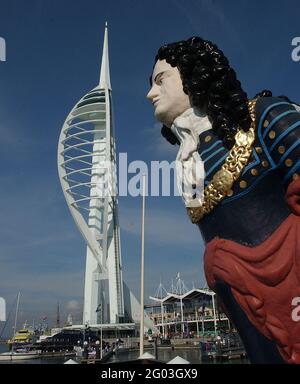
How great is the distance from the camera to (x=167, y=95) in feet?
14.3

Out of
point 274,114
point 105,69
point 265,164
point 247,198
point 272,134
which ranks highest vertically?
point 105,69

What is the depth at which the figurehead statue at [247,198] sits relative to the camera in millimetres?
3441

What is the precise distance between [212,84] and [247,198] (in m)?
1.18

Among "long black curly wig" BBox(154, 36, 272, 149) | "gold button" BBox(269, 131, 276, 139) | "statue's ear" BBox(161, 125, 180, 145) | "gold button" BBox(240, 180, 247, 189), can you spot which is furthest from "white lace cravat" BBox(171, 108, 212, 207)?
"gold button" BBox(269, 131, 276, 139)

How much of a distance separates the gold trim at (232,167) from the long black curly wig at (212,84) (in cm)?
5

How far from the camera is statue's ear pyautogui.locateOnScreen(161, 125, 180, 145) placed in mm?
4867

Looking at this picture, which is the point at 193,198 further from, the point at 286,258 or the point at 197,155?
the point at 286,258

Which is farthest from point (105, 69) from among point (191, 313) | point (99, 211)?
point (191, 313)

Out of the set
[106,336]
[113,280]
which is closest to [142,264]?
[113,280]

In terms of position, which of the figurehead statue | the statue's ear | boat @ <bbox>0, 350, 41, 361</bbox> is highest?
the statue's ear

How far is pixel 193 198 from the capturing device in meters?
4.03

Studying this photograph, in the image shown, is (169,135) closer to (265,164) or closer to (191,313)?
(265,164)

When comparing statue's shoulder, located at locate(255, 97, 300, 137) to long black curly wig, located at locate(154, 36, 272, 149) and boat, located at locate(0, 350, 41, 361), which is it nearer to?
long black curly wig, located at locate(154, 36, 272, 149)

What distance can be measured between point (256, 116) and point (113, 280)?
39248 mm
